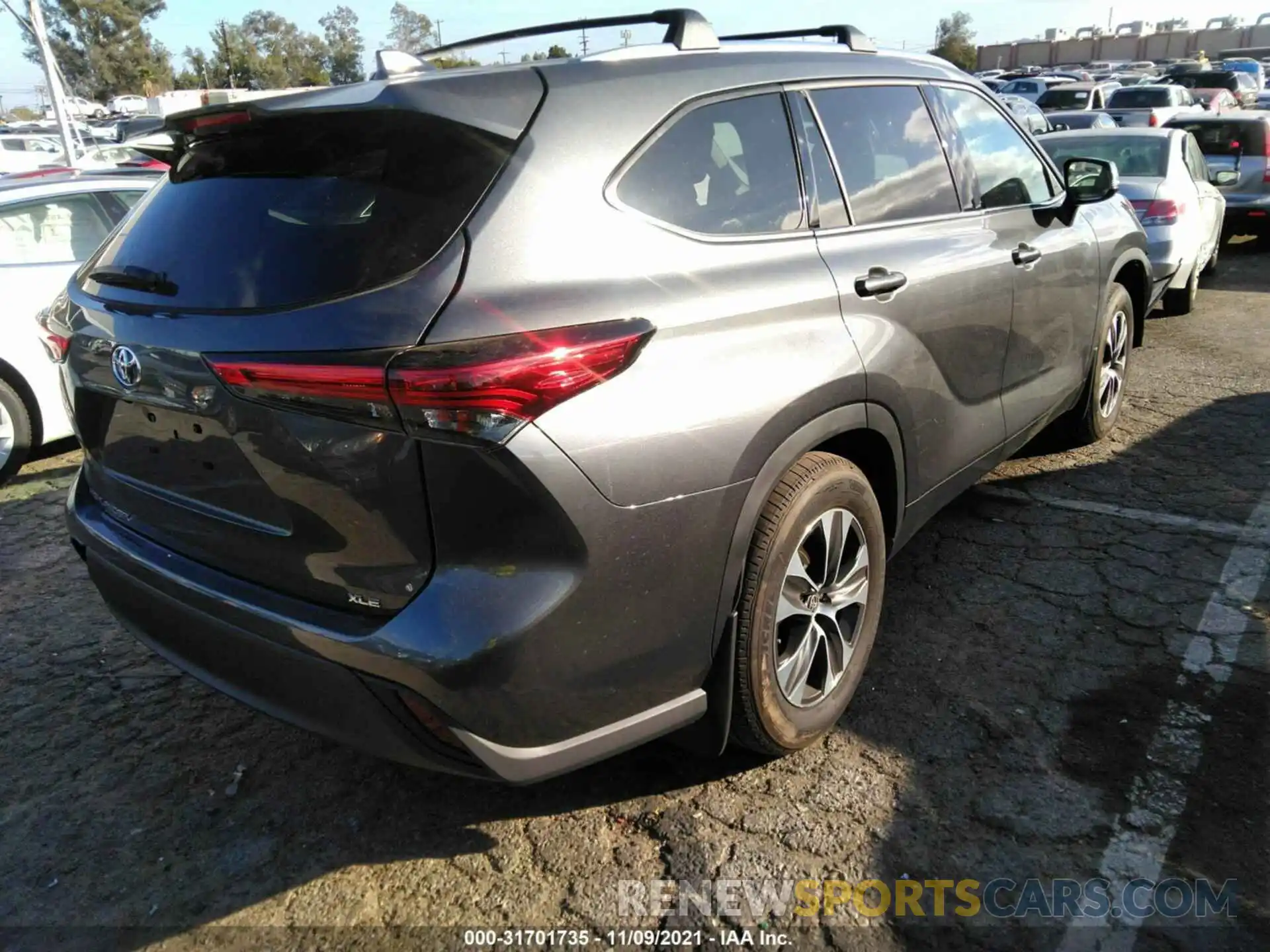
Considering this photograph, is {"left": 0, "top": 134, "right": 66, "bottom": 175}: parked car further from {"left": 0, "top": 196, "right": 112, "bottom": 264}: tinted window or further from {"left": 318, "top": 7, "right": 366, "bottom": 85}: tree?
{"left": 318, "top": 7, "right": 366, "bottom": 85}: tree

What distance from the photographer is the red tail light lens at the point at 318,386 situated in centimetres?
197

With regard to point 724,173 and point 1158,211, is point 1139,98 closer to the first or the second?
point 1158,211

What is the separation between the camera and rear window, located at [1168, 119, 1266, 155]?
1134 centimetres

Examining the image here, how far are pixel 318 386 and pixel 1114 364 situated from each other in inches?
177

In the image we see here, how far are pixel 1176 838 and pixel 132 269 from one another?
9.77 ft

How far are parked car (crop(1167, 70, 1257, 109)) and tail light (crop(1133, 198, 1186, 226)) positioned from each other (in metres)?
25.0

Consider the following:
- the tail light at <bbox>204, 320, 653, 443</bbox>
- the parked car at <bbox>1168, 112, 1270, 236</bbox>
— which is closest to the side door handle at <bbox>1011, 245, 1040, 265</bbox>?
the tail light at <bbox>204, 320, 653, 443</bbox>

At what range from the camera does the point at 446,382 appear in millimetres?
1942

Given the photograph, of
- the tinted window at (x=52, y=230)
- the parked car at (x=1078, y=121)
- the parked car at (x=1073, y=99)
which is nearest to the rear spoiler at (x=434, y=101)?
the tinted window at (x=52, y=230)

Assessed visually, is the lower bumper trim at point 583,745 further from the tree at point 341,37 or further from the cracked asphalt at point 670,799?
the tree at point 341,37

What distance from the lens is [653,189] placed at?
7.82 ft

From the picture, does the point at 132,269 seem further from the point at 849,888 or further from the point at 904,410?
the point at 849,888

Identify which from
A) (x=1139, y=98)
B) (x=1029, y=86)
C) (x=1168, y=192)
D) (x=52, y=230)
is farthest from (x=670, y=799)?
(x=1029, y=86)

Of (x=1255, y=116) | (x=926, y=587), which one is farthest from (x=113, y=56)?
(x=926, y=587)
